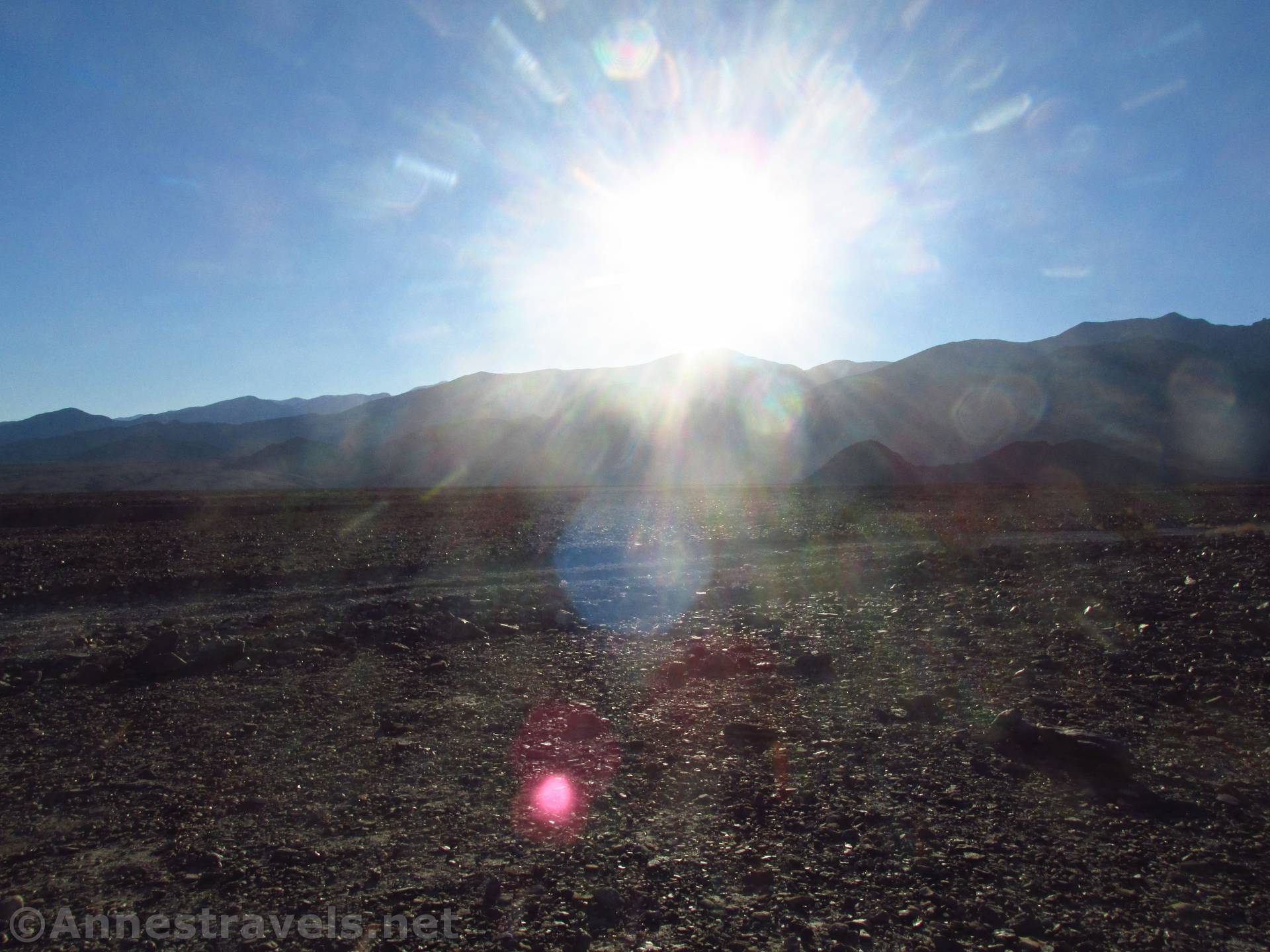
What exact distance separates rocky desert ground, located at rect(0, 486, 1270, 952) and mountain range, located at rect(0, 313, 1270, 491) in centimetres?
5763

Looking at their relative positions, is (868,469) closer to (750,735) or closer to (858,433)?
(858,433)

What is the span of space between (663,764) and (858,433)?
10157 cm

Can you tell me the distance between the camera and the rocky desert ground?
3625 millimetres

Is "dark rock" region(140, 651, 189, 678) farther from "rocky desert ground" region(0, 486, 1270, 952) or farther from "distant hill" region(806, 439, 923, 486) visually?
"distant hill" region(806, 439, 923, 486)

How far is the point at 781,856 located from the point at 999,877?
102 cm

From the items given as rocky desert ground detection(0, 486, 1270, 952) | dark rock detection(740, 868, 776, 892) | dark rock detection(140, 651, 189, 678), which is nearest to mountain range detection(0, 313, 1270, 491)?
rocky desert ground detection(0, 486, 1270, 952)

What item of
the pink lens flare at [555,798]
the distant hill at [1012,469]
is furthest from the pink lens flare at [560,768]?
the distant hill at [1012,469]

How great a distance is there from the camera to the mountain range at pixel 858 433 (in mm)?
80500

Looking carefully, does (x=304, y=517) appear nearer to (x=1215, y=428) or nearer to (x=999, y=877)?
(x=999, y=877)

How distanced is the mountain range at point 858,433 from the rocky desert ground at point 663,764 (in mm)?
57635

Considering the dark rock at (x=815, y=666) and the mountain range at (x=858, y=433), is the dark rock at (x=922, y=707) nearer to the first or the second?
the dark rock at (x=815, y=666)

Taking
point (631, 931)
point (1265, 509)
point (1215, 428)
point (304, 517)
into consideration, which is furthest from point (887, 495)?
point (1215, 428)

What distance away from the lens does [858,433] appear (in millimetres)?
102625

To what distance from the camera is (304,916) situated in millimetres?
3639
